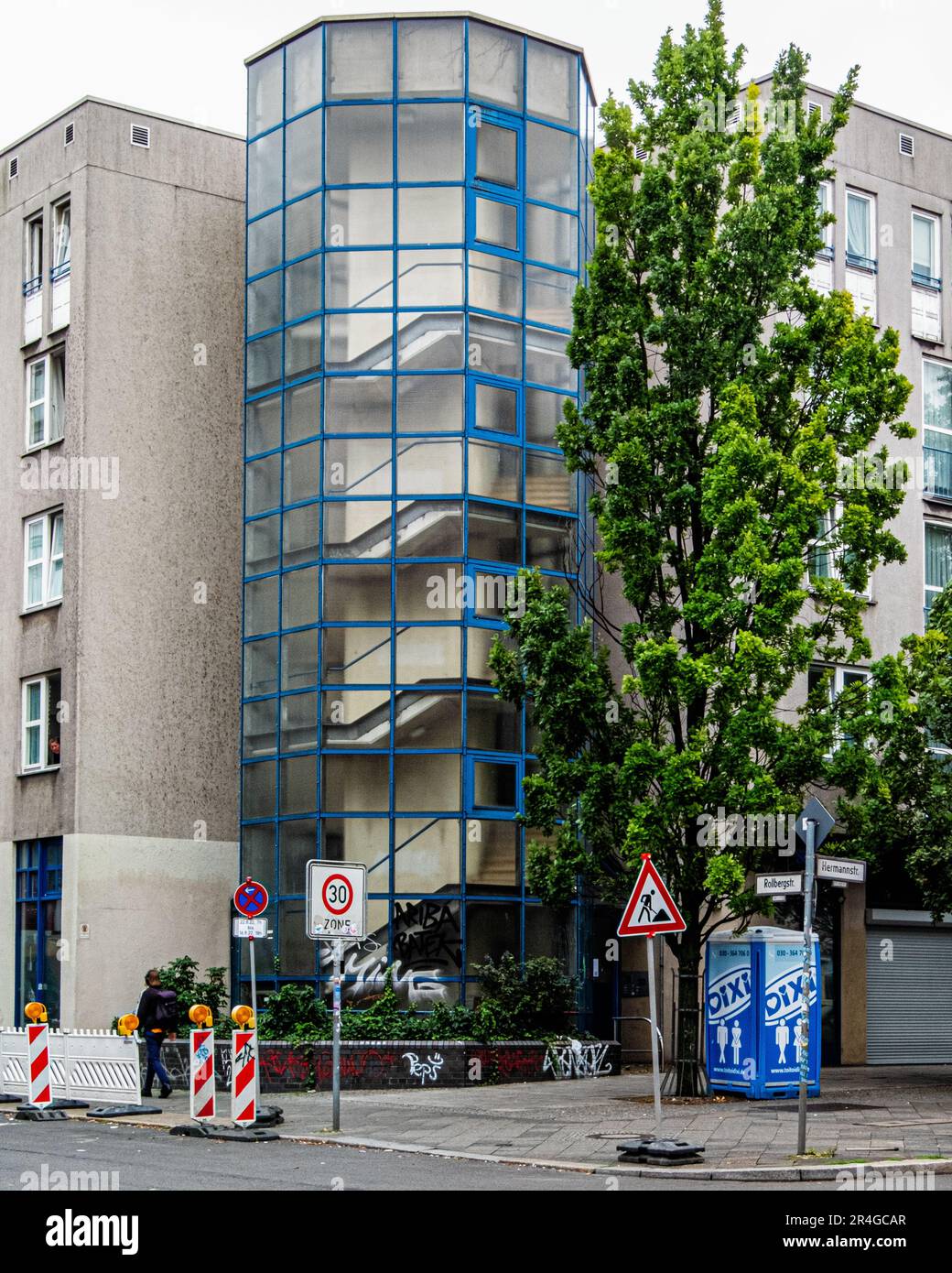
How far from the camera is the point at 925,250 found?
3538 cm

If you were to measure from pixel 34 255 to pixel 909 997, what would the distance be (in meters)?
20.8

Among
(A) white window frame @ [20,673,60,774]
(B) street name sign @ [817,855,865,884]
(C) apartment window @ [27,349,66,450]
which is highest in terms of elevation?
(C) apartment window @ [27,349,66,450]

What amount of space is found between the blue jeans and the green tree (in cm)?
536

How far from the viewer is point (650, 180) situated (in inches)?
930

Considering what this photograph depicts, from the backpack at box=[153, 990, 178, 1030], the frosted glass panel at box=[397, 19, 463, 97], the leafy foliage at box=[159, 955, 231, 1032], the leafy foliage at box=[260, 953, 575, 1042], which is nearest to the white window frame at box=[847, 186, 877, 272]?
the frosted glass panel at box=[397, 19, 463, 97]

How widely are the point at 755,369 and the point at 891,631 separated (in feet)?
37.0

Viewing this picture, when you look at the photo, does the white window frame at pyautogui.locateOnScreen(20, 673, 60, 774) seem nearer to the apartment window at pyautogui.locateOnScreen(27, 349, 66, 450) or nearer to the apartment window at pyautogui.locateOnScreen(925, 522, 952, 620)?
the apartment window at pyautogui.locateOnScreen(27, 349, 66, 450)

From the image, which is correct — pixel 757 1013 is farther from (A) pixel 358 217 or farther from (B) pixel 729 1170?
(A) pixel 358 217

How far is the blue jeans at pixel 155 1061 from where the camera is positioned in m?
23.9

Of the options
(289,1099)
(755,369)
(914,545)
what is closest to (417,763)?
(289,1099)

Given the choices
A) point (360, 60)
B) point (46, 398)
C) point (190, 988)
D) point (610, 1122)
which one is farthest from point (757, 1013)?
point (46, 398)

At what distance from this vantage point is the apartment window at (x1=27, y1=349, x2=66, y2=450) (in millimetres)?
33125

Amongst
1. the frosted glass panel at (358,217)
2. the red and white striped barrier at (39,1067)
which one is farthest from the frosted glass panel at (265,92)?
the red and white striped barrier at (39,1067)
